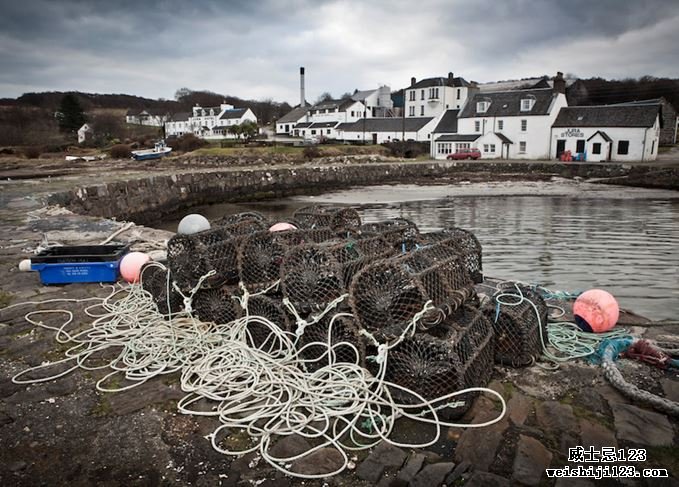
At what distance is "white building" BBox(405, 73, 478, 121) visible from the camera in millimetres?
62938

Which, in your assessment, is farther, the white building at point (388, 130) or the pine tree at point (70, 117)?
the pine tree at point (70, 117)

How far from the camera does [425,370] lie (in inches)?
148

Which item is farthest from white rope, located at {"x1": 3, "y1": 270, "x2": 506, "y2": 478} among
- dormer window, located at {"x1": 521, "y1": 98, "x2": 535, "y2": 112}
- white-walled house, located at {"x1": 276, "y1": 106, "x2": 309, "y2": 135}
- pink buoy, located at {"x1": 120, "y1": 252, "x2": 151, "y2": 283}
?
white-walled house, located at {"x1": 276, "y1": 106, "x2": 309, "y2": 135}

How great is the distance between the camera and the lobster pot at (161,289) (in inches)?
212

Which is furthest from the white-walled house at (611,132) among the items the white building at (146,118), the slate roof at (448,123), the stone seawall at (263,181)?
the white building at (146,118)

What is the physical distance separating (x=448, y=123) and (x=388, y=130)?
9.27 metres

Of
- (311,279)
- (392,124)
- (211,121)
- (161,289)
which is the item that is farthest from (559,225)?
(211,121)

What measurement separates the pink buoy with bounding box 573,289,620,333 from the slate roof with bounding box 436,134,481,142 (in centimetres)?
4479

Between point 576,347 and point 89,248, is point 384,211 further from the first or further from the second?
point 576,347

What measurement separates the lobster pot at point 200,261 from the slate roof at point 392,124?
54.1m

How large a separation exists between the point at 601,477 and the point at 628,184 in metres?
33.9

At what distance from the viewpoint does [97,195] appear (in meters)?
19.0

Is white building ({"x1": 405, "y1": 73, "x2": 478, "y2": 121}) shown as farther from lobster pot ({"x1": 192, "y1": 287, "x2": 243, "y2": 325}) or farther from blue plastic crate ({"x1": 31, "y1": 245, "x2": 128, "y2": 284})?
lobster pot ({"x1": 192, "y1": 287, "x2": 243, "y2": 325})

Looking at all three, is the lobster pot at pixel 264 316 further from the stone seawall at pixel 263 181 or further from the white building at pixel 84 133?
the white building at pixel 84 133
